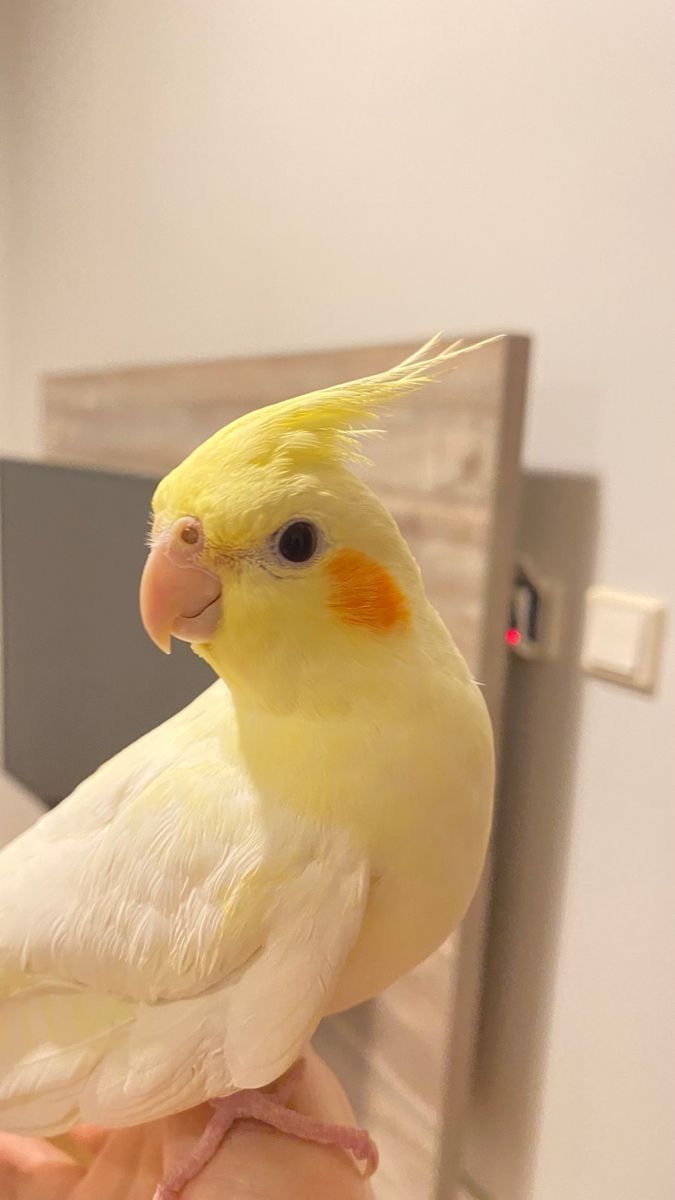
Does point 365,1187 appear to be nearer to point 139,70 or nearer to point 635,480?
point 635,480

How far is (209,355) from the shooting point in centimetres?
159

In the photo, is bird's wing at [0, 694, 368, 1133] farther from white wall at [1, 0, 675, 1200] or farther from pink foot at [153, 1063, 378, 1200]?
white wall at [1, 0, 675, 1200]

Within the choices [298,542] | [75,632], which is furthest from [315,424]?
[75,632]

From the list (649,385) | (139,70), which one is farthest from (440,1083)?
(139,70)

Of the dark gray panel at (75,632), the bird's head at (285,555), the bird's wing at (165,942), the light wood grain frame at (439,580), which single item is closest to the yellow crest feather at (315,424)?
Answer: the bird's head at (285,555)

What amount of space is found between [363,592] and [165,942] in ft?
0.72

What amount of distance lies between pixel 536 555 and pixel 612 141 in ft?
1.29

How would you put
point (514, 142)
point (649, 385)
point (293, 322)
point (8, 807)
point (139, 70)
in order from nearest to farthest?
point (649, 385) < point (514, 142) < point (293, 322) < point (139, 70) < point (8, 807)

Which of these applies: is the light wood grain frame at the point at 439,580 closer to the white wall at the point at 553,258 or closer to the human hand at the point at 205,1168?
the white wall at the point at 553,258

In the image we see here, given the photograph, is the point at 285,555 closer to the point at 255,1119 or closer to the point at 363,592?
the point at 363,592

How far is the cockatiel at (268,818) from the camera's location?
46 centimetres

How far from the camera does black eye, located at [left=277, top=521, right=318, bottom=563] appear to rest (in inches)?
18.2

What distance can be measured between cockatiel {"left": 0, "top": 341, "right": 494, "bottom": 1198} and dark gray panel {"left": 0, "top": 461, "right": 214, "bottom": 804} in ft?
2.15

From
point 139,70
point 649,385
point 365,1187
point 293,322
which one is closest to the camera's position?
point 365,1187
